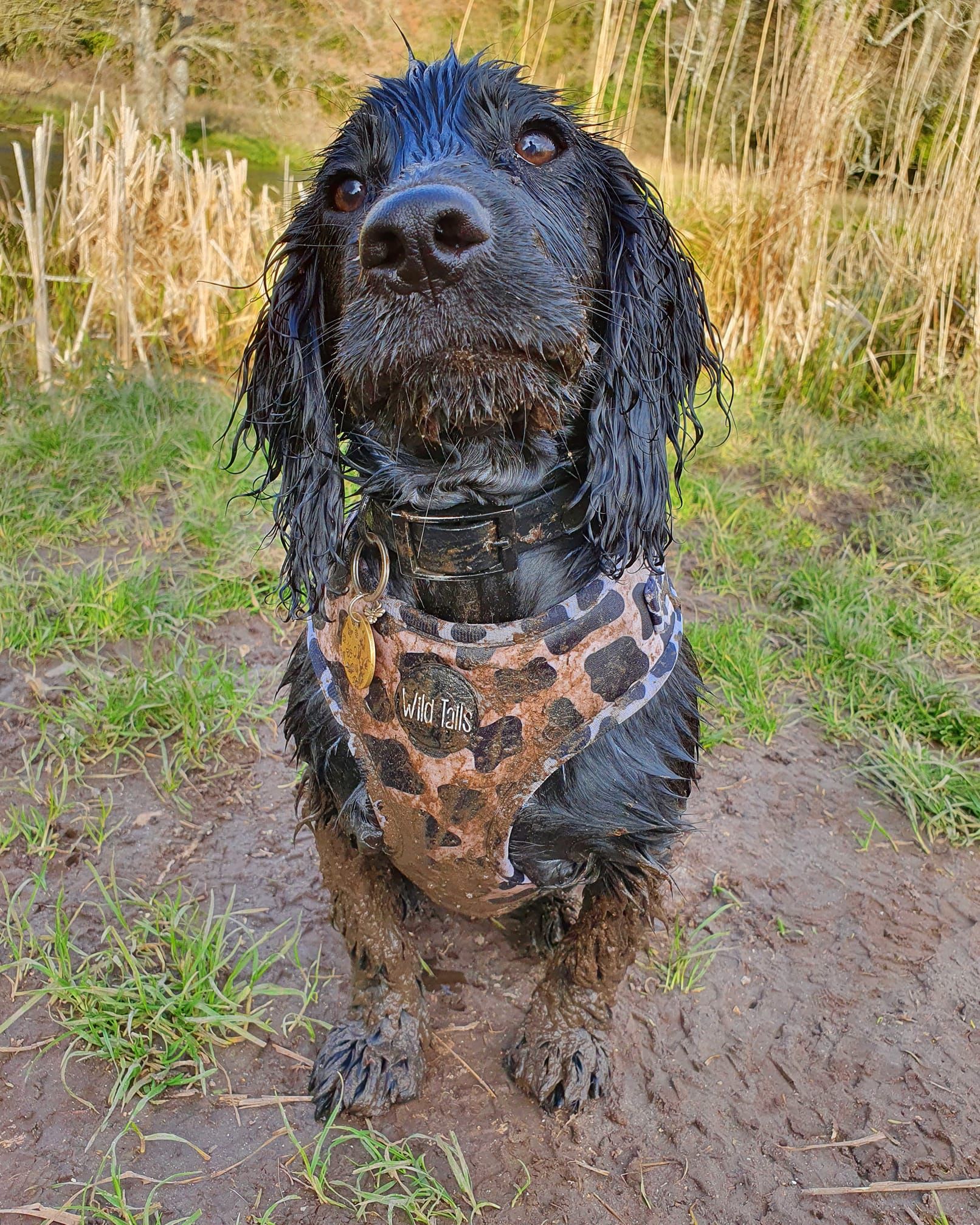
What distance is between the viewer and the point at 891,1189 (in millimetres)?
1772

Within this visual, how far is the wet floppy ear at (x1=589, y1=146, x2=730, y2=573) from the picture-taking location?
1639 millimetres

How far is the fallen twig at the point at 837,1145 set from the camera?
6.09 ft

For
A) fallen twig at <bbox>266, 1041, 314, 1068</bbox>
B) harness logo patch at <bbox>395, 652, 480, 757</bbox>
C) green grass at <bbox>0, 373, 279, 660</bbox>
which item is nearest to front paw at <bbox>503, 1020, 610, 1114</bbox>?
fallen twig at <bbox>266, 1041, 314, 1068</bbox>

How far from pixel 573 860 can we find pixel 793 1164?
30.0 inches

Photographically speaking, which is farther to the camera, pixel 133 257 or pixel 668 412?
pixel 133 257

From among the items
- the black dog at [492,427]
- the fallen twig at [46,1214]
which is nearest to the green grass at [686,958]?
the black dog at [492,427]

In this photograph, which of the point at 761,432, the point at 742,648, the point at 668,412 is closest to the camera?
the point at 668,412

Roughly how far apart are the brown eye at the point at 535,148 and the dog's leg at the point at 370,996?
1.33 meters

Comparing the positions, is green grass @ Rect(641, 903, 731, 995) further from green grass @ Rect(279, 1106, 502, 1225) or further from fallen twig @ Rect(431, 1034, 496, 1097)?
green grass @ Rect(279, 1106, 502, 1225)

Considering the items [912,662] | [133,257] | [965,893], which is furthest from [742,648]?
[133,257]

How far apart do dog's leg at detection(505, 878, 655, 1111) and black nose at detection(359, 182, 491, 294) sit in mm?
1204

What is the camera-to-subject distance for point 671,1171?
180cm

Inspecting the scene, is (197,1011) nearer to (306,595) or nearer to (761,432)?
(306,595)

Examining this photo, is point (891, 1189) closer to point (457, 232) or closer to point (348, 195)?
point (457, 232)
